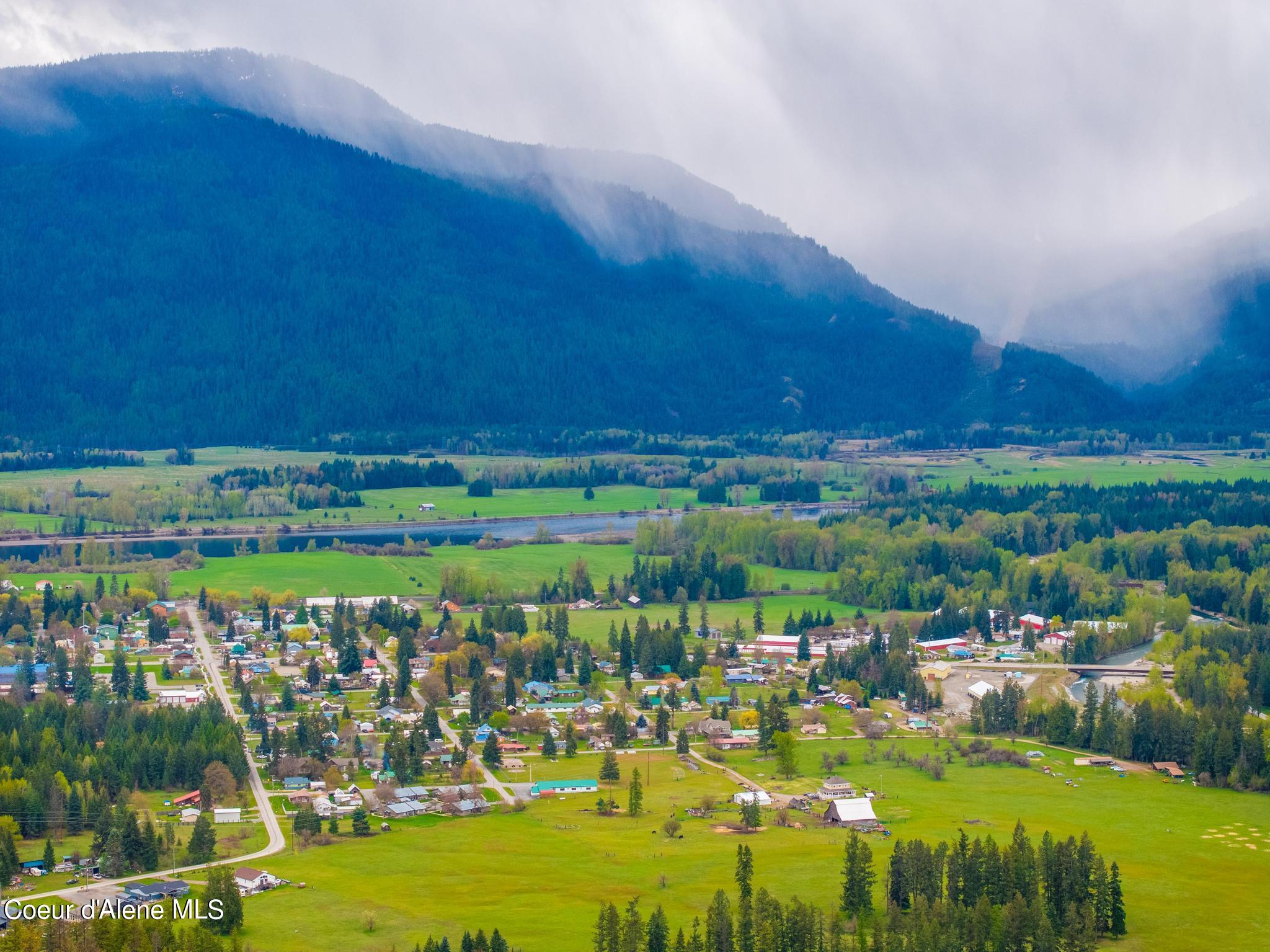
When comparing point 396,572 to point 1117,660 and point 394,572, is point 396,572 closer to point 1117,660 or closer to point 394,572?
point 394,572

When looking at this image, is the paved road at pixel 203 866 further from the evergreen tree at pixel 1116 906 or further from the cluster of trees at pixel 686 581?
the cluster of trees at pixel 686 581

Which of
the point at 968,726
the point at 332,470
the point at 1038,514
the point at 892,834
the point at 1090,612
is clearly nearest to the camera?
the point at 892,834

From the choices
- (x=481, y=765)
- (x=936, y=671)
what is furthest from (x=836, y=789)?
(x=936, y=671)

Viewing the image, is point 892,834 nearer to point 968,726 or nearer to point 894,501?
point 968,726

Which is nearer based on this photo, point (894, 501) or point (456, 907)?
point (456, 907)

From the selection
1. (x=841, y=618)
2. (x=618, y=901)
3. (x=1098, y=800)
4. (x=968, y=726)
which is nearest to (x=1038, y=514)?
(x=841, y=618)

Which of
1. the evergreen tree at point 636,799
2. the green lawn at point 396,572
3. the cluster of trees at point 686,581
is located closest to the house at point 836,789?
the evergreen tree at point 636,799

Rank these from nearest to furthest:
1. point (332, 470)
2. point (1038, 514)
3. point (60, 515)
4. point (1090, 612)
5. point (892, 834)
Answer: point (892, 834) → point (1090, 612) → point (1038, 514) → point (60, 515) → point (332, 470)
